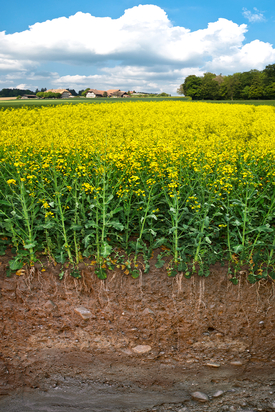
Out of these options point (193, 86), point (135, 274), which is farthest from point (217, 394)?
point (193, 86)

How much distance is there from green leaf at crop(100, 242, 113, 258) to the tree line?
6529 cm

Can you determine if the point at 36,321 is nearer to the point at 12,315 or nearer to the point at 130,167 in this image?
the point at 12,315

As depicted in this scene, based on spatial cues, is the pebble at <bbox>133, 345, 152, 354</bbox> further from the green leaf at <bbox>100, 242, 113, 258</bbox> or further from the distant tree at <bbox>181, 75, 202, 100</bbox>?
the distant tree at <bbox>181, 75, 202, 100</bbox>

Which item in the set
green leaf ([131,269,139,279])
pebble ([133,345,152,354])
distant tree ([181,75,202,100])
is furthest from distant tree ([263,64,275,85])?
pebble ([133,345,152,354])

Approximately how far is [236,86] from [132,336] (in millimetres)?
72291

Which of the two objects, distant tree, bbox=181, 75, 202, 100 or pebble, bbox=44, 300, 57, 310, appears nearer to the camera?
pebble, bbox=44, 300, 57, 310

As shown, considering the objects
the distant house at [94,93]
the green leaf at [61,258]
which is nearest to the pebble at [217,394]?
the green leaf at [61,258]

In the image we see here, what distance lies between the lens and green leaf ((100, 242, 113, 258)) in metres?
3.80

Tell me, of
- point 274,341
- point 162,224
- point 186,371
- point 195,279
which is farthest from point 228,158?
point 186,371

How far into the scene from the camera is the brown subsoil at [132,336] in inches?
143

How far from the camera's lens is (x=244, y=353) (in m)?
3.95

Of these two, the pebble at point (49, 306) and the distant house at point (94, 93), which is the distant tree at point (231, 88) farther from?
the pebble at point (49, 306)

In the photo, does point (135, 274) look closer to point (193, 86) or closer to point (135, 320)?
point (135, 320)

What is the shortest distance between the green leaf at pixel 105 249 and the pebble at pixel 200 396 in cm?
197
